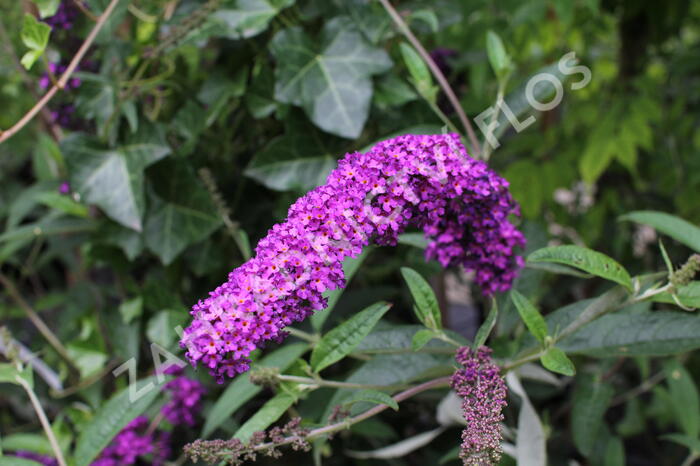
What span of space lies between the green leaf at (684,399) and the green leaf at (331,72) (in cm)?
87

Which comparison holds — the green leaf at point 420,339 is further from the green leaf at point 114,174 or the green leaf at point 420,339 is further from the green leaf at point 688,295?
the green leaf at point 114,174

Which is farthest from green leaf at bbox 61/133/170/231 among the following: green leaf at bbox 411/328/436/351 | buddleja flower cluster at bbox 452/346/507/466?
buddleja flower cluster at bbox 452/346/507/466

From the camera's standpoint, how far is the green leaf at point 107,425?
3.94ft

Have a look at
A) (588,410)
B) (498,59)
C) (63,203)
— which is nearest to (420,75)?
(498,59)

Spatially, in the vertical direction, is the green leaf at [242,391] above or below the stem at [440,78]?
below

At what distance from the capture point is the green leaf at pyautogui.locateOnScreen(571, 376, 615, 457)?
4.49 feet

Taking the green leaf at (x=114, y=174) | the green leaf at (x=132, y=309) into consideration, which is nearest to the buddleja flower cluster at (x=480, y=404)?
the green leaf at (x=114, y=174)

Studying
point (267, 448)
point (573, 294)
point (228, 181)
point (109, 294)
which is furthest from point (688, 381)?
point (109, 294)

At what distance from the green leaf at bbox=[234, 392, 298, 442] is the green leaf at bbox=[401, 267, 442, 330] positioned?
0.24 m

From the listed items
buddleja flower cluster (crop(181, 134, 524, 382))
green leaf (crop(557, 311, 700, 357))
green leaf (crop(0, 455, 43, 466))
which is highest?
buddleja flower cluster (crop(181, 134, 524, 382))

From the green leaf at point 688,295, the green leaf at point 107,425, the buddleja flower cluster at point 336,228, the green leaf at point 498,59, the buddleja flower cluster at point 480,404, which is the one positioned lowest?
the green leaf at point 688,295

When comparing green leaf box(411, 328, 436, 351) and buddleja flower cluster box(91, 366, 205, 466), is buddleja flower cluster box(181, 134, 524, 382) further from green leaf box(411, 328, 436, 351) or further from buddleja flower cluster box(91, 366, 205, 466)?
buddleja flower cluster box(91, 366, 205, 466)

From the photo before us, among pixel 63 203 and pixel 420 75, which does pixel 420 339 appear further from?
pixel 63 203

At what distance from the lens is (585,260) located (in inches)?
38.6
